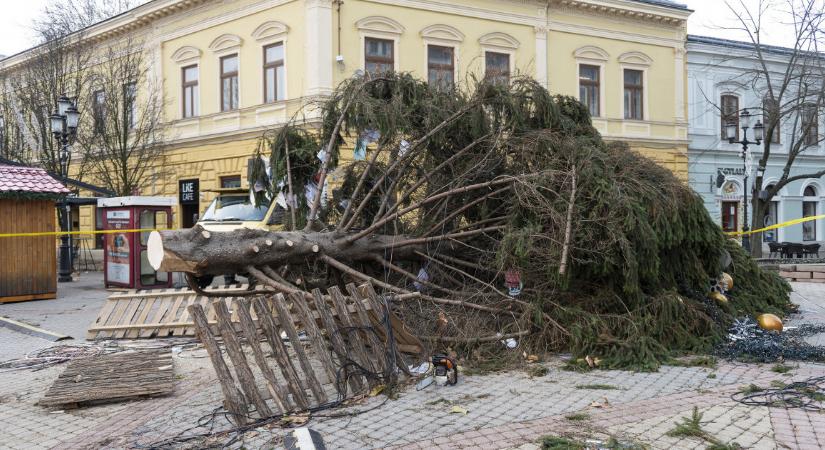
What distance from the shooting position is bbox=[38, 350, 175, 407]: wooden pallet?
18.6 ft

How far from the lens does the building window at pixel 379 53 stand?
21.3m

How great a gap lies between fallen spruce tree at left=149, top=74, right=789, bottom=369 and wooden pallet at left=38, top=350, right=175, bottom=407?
984 mm

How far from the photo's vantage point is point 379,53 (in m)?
21.5

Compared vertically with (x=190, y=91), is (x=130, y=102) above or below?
below

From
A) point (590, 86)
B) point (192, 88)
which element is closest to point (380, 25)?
point (192, 88)

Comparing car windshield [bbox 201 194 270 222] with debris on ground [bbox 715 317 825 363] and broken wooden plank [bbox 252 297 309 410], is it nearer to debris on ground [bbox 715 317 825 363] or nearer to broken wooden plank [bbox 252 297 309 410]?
broken wooden plank [bbox 252 297 309 410]

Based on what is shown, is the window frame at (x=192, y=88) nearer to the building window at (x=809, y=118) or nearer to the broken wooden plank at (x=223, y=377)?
the building window at (x=809, y=118)

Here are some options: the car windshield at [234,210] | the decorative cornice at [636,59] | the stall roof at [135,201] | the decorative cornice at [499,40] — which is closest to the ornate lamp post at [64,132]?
the stall roof at [135,201]

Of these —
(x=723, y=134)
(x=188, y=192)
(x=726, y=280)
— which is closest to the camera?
(x=726, y=280)

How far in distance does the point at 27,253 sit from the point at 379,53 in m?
12.2

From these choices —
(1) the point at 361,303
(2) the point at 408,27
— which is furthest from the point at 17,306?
(2) the point at 408,27

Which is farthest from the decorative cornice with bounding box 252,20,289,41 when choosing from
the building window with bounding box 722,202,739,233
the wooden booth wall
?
the building window with bounding box 722,202,739,233

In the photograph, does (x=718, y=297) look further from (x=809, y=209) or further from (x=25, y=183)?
(x=809, y=209)

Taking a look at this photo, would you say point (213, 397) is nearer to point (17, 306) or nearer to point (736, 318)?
point (736, 318)
